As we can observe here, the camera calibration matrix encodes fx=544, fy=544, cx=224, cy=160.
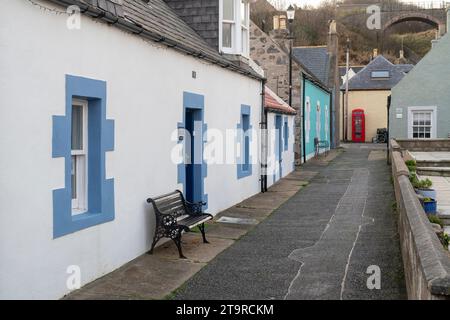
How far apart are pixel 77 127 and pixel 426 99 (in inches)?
936

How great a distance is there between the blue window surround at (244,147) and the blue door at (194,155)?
271 cm

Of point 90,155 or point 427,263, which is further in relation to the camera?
point 90,155

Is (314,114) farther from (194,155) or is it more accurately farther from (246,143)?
(194,155)

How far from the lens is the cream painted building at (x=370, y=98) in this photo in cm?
4516

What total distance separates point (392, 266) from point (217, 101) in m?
5.50

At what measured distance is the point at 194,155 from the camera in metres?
10.5

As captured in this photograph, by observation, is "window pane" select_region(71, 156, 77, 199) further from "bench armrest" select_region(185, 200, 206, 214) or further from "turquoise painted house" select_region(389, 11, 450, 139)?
"turquoise painted house" select_region(389, 11, 450, 139)

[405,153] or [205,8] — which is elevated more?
[205,8]

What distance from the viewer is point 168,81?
29.1ft

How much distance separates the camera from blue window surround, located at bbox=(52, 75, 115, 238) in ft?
19.0

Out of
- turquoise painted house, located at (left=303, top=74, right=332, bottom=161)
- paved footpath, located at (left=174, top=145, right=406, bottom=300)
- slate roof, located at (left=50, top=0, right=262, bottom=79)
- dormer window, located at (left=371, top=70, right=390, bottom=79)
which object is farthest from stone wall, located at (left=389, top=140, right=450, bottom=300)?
dormer window, located at (left=371, top=70, right=390, bottom=79)

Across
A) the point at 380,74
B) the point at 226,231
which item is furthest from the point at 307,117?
the point at 380,74

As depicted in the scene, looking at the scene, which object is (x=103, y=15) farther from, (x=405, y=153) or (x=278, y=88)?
(x=278, y=88)

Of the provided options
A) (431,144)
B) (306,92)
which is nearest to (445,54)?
(431,144)
